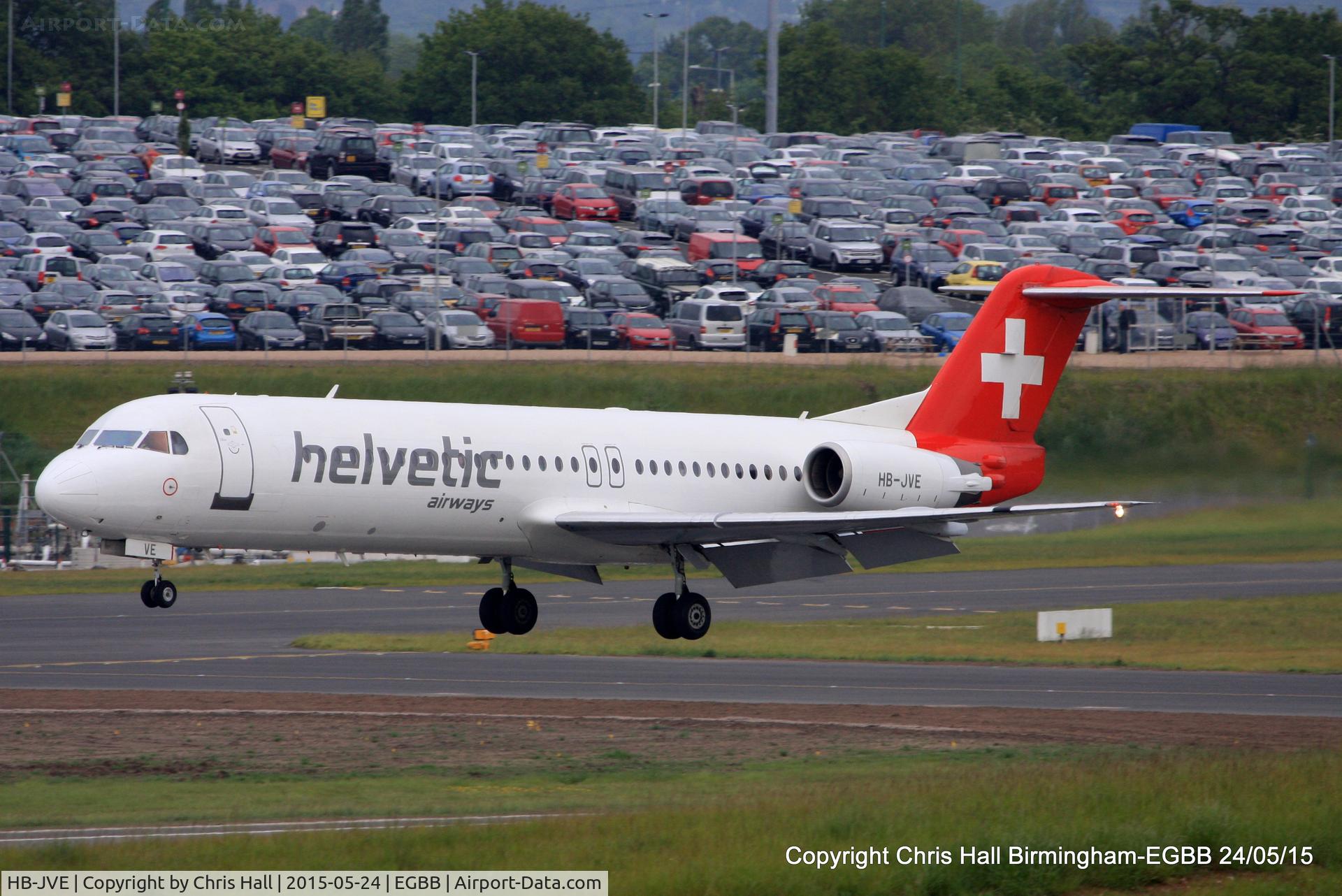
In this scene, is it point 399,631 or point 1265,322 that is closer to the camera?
point 399,631

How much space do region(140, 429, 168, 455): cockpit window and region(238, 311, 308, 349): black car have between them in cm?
3772

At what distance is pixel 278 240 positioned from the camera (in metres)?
79.6

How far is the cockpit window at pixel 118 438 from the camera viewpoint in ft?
80.0

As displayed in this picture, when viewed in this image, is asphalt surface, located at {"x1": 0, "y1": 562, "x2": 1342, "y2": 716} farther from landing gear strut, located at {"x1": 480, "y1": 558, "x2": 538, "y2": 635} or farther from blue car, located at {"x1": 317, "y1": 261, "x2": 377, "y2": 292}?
blue car, located at {"x1": 317, "y1": 261, "x2": 377, "y2": 292}

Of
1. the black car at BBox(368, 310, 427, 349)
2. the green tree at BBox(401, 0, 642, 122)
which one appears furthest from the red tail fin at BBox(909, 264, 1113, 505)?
the green tree at BBox(401, 0, 642, 122)

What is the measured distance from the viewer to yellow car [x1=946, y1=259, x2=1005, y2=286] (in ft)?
243

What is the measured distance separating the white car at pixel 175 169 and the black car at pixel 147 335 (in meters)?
32.8

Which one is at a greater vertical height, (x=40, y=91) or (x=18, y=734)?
(x=40, y=91)

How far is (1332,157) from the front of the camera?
365ft

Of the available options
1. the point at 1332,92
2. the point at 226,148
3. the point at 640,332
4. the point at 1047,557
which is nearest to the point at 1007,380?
the point at 1047,557

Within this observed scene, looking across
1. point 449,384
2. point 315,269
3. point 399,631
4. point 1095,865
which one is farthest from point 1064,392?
point 1095,865

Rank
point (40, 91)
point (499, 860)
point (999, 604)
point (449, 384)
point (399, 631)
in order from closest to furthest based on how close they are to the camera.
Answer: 1. point (499, 860)
2. point (399, 631)
3. point (999, 604)
4. point (449, 384)
5. point (40, 91)

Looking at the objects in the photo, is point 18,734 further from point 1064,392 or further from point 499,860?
point 1064,392

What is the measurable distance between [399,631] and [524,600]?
1385 centimetres
